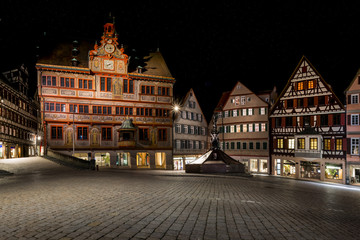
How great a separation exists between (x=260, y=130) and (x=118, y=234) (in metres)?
39.6

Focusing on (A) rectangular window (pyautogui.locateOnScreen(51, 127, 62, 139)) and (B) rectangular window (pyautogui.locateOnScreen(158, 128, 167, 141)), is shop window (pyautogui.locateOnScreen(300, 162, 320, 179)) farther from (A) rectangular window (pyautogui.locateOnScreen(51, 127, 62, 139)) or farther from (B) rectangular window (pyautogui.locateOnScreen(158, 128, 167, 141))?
(A) rectangular window (pyautogui.locateOnScreen(51, 127, 62, 139))

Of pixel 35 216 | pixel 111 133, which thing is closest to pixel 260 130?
pixel 111 133

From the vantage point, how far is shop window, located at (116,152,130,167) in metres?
41.4

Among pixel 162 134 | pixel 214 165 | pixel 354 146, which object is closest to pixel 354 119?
pixel 354 146

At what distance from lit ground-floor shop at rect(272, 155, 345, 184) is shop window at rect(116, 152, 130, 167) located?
71.2 ft

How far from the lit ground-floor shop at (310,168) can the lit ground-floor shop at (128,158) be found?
646 inches

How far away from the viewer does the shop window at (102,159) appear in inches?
1593

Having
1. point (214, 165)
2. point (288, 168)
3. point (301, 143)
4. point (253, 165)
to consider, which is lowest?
point (253, 165)

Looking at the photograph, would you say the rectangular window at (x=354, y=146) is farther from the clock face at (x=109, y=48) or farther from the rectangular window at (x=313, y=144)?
the clock face at (x=109, y=48)

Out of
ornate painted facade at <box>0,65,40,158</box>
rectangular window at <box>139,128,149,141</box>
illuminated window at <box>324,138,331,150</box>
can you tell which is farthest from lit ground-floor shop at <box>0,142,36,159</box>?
illuminated window at <box>324,138,331,150</box>

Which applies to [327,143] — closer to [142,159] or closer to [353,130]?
[353,130]

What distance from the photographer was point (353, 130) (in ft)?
112

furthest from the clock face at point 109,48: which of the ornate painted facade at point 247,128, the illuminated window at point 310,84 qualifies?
the illuminated window at point 310,84

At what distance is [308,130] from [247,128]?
9.72m
